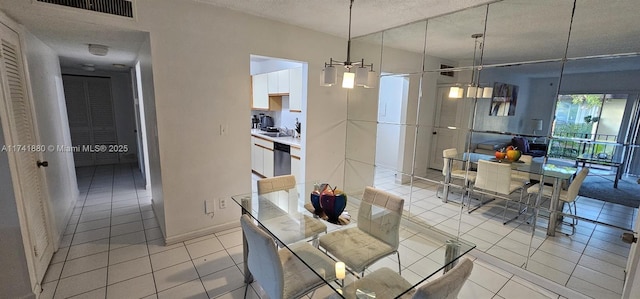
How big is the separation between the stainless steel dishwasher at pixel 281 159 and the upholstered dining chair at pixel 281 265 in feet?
Result: 7.77

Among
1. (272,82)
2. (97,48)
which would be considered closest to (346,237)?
(97,48)

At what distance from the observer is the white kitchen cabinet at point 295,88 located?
405cm

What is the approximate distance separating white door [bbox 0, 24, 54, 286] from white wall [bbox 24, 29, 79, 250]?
202 millimetres

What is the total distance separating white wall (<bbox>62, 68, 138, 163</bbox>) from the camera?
5748 millimetres

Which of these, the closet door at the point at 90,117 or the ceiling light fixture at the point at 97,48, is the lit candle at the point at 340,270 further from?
the closet door at the point at 90,117

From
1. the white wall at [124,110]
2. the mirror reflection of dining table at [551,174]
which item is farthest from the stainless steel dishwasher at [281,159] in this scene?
the white wall at [124,110]

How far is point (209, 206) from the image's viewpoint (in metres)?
2.80

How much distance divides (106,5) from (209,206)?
2.00m

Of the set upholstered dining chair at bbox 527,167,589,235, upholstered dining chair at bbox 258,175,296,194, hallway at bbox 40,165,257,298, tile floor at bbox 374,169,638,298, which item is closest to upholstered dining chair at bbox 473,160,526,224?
upholstered dining chair at bbox 527,167,589,235

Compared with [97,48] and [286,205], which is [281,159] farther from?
[97,48]

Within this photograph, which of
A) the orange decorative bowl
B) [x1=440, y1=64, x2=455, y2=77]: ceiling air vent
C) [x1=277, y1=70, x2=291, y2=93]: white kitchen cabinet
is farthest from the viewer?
[x1=277, y1=70, x2=291, y2=93]: white kitchen cabinet

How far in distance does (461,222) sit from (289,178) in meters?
2.16

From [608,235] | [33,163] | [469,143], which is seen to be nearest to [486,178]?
[469,143]

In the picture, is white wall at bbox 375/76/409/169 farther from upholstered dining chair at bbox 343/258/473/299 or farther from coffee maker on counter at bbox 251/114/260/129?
upholstered dining chair at bbox 343/258/473/299
